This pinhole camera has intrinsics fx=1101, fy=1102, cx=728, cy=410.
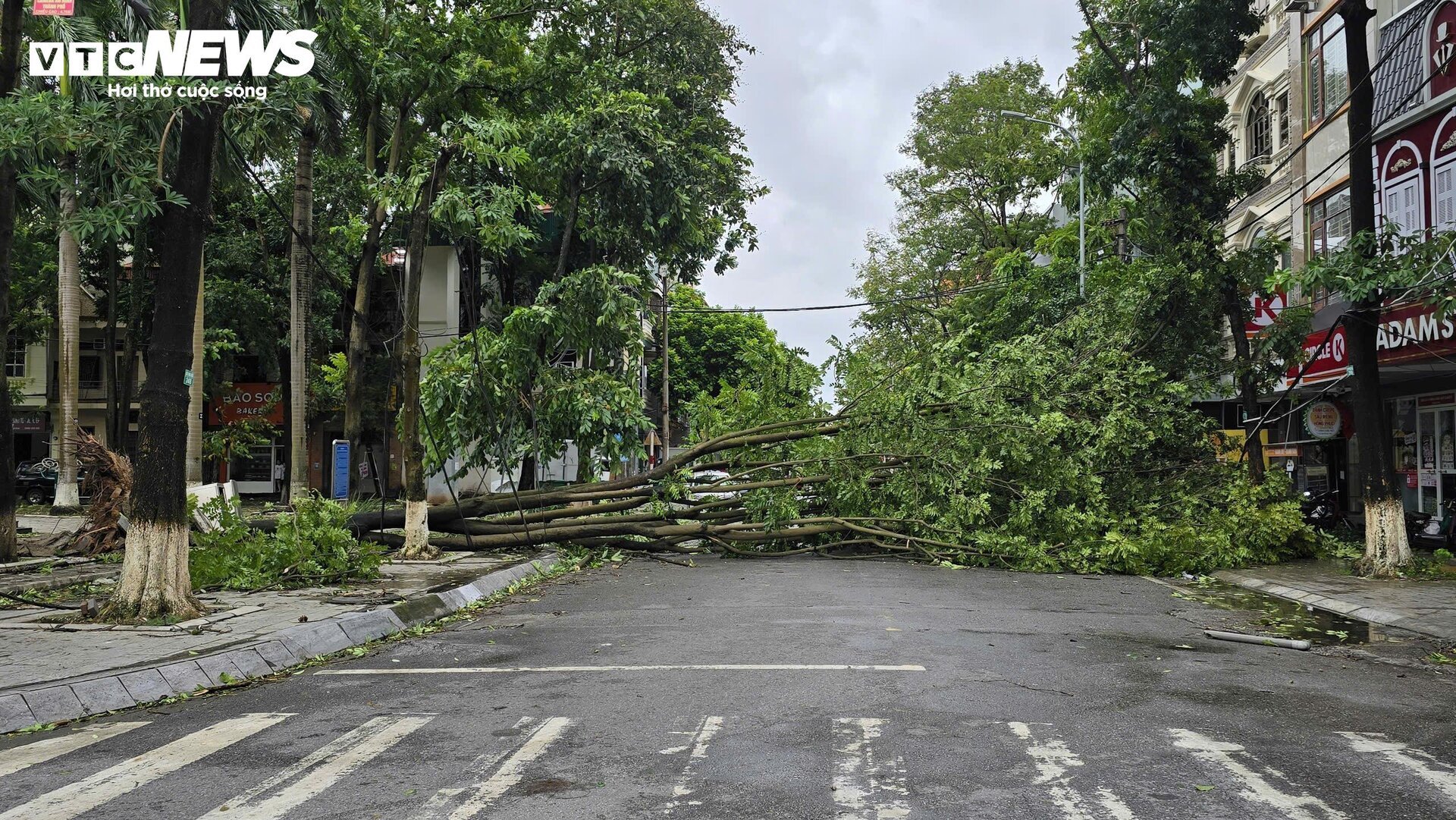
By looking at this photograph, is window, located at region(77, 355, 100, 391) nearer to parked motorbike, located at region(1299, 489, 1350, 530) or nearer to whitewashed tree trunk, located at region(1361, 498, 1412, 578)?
parked motorbike, located at region(1299, 489, 1350, 530)

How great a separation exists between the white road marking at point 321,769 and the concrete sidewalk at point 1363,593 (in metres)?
8.68

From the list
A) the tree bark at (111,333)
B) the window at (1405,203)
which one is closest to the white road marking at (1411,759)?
the window at (1405,203)

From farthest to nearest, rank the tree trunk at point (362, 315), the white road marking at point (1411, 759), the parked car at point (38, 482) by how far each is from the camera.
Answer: the parked car at point (38, 482) < the tree trunk at point (362, 315) < the white road marking at point (1411, 759)

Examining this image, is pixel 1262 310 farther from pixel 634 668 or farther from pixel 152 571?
pixel 152 571

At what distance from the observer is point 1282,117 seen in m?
26.7

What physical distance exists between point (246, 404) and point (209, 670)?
3478cm

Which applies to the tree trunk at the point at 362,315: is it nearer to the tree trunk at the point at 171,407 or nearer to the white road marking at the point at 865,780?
the tree trunk at the point at 171,407

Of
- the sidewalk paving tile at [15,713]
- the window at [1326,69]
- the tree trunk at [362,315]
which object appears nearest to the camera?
the sidewalk paving tile at [15,713]

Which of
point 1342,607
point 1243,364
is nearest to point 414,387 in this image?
point 1342,607

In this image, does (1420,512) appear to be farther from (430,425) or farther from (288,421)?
(288,421)

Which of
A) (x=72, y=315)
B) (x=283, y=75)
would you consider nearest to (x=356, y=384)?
(x=72, y=315)

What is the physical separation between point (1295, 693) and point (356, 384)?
718 inches

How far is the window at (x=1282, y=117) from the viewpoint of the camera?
26.5 m

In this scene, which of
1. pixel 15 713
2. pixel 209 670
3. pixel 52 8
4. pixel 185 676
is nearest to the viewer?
pixel 15 713
